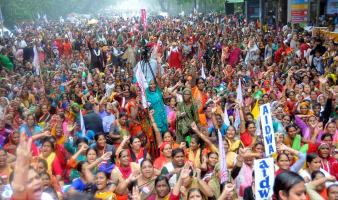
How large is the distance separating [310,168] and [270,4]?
949 inches

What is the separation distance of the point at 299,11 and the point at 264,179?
670 inches

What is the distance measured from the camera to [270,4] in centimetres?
2819

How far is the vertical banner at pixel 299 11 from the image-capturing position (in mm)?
20125

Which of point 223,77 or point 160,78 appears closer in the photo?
point 160,78

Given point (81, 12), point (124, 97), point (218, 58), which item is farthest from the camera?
point (81, 12)

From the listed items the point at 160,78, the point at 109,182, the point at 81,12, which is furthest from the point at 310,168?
the point at 81,12

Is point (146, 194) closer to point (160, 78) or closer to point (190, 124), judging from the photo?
point (190, 124)

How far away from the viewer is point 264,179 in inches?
174

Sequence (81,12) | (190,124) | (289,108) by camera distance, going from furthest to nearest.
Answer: (81,12)
(289,108)
(190,124)

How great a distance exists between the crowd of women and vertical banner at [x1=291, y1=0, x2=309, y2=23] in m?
6.46

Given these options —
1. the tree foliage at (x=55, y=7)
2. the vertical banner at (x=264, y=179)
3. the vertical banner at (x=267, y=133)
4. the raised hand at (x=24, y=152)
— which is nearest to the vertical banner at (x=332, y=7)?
the vertical banner at (x=267, y=133)

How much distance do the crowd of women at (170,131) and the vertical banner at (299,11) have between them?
6.46 meters

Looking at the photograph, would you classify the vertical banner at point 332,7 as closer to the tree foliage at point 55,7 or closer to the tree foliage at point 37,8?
the tree foliage at point 55,7

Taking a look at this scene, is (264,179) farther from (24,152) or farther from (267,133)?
(24,152)
